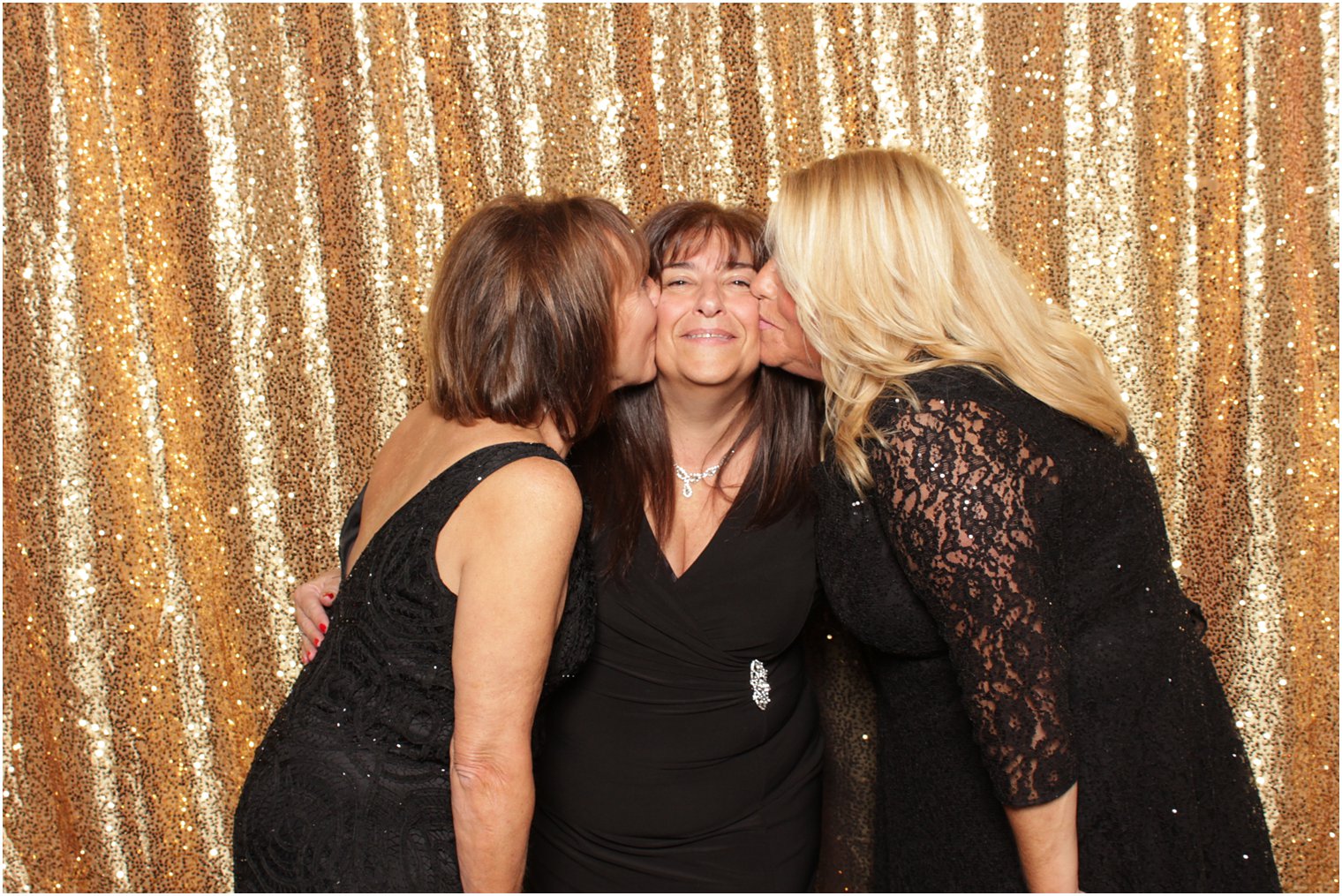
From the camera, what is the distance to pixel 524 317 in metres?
1.20

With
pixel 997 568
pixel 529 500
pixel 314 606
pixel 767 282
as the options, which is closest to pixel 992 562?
pixel 997 568

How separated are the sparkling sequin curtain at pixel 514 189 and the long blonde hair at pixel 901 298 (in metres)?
0.57

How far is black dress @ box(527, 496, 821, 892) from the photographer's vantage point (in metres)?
1.46

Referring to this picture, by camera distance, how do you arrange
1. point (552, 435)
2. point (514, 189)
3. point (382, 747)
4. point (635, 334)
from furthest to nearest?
1. point (514, 189)
2. point (635, 334)
3. point (552, 435)
4. point (382, 747)

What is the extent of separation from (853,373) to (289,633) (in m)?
1.26

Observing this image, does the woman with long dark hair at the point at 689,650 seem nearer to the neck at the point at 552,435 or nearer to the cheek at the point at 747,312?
the cheek at the point at 747,312

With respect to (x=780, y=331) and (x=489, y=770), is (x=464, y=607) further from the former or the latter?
(x=780, y=331)

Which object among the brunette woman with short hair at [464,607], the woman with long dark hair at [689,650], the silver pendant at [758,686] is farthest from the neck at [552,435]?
the silver pendant at [758,686]

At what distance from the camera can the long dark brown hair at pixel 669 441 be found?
1487mm

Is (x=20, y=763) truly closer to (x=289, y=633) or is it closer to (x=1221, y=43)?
(x=289, y=633)

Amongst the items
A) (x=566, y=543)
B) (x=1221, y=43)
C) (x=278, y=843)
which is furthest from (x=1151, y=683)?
(x=1221, y=43)

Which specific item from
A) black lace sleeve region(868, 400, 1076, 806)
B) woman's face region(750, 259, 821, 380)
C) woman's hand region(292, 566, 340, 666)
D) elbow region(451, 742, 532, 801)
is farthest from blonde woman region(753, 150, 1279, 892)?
woman's hand region(292, 566, 340, 666)

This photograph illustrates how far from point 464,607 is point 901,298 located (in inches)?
24.9

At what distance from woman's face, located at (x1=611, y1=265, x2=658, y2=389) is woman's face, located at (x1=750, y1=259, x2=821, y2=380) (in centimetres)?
17
